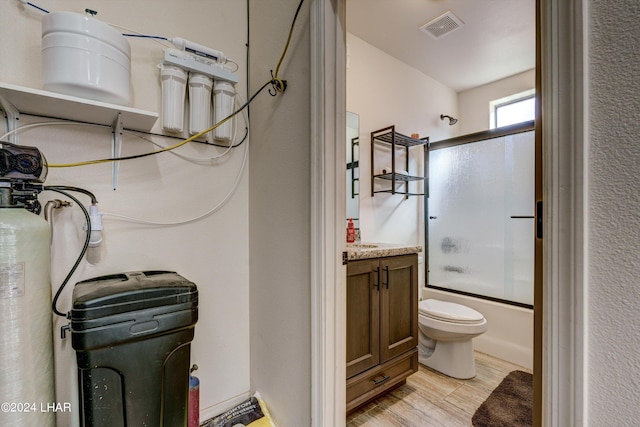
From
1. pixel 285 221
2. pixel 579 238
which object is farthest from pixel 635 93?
pixel 285 221

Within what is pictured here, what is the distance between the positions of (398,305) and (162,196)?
1547 millimetres

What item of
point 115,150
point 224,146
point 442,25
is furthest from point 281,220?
point 442,25

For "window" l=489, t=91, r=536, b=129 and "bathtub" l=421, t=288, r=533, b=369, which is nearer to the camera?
"bathtub" l=421, t=288, r=533, b=369

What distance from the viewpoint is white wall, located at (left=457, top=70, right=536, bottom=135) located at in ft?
9.93

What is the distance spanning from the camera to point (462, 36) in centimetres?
245

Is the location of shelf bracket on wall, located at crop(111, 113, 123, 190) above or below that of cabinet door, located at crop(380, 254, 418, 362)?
above

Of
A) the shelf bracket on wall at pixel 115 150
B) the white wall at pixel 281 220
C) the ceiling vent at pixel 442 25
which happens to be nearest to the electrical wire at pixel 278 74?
the white wall at pixel 281 220

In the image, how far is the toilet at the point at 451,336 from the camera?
2006 mm

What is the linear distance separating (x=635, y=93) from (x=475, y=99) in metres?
3.48

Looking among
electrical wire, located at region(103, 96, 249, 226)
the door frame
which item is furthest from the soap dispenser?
the door frame

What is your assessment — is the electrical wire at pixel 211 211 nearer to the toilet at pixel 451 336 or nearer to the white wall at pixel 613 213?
the white wall at pixel 613 213

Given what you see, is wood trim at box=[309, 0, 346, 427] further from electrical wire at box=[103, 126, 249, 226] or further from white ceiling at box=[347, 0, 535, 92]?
white ceiling at box=[347, 0, 535, 92]

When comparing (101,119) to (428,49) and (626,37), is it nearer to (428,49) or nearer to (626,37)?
(626,37)

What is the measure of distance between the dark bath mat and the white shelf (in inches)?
93.1
